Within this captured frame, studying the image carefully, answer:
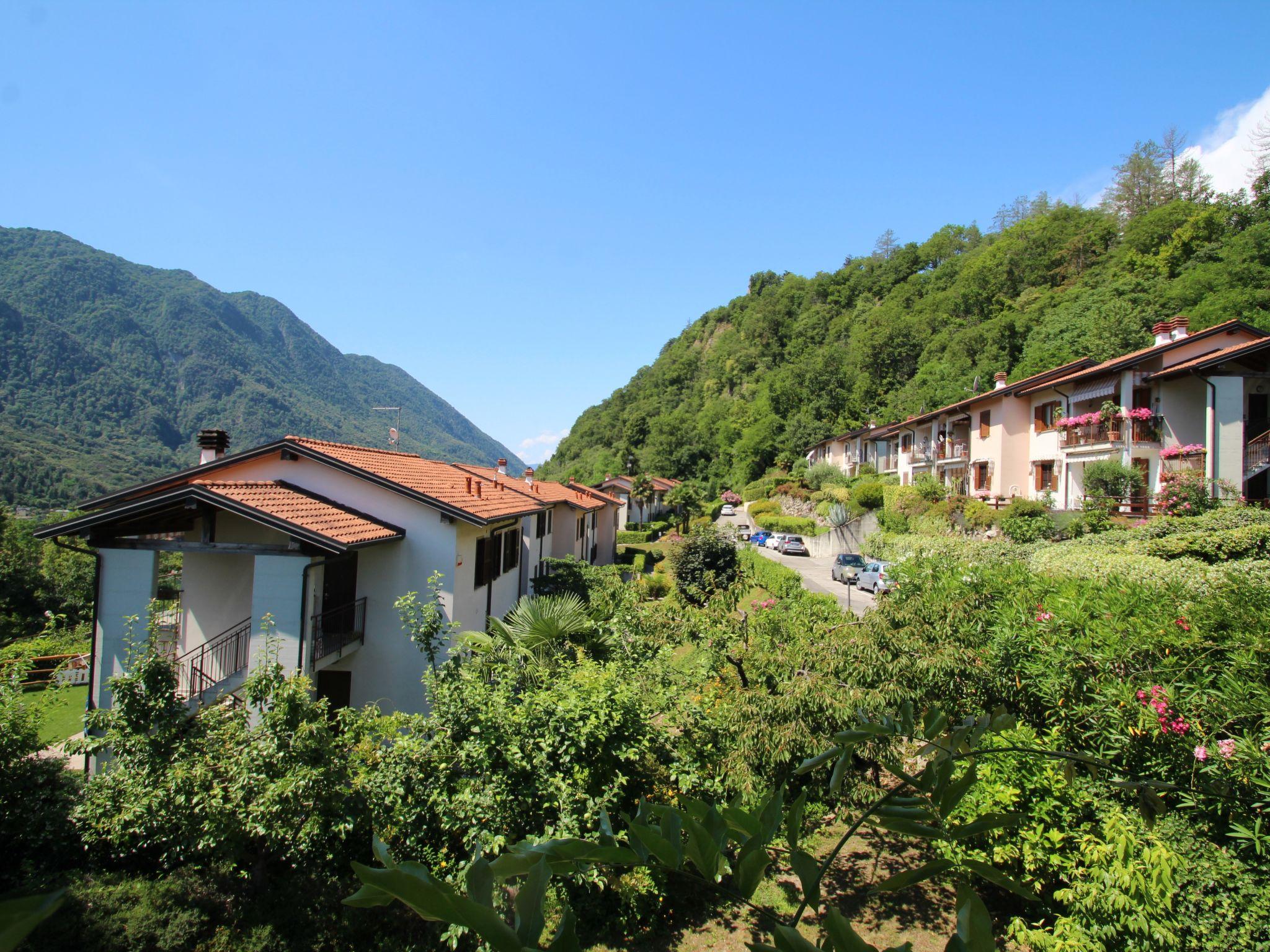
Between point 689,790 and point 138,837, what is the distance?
6.43 meters

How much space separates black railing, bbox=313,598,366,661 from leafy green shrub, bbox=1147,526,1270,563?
61.9ft

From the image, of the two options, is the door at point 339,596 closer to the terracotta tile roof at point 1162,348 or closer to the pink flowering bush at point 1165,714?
the pink flowering bush at point 1165,714

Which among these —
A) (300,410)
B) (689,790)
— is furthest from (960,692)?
(300,410)

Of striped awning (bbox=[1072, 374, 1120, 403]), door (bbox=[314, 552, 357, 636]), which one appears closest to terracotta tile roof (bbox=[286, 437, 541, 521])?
door (bbox=[314, 552, 357, 636])

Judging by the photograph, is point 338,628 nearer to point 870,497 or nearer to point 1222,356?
point 1222,356

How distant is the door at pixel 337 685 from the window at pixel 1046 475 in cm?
2872

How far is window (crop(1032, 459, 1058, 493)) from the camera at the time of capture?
92.5ft

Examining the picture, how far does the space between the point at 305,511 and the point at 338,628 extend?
8.17ft

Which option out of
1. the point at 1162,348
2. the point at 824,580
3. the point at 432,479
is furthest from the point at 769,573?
the point at 1162,348

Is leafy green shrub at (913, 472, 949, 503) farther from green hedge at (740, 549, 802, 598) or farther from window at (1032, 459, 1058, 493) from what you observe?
green hedge at (740, 549, 802, 598)

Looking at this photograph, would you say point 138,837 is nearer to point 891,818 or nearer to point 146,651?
point 146,651

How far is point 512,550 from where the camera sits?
65.1 ft

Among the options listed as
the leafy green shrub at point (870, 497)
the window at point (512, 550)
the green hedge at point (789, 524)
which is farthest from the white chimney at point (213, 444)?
the green hedge at point (789, 524)

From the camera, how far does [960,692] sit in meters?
8.07
